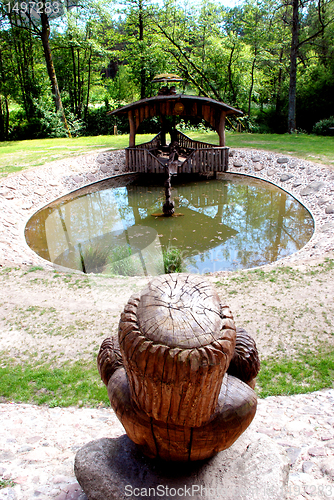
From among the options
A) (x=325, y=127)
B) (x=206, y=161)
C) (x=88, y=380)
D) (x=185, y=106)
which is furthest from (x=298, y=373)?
(x=325, y=127)

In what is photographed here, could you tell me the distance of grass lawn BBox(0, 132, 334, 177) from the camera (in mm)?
15806

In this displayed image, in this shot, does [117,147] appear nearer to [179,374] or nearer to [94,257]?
[94,257]

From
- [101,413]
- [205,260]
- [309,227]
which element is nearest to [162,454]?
[101,413]

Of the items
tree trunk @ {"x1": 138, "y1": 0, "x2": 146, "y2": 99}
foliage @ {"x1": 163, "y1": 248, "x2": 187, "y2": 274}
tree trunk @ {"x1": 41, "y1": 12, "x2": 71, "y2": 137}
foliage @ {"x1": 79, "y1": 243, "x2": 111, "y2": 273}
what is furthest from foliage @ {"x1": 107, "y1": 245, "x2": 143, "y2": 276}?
tree trunk @ {"x1": 138, "y1": 0, "x2": 146, "y2": 99}

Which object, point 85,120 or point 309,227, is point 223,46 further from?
point 309,227

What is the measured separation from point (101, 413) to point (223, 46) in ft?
102

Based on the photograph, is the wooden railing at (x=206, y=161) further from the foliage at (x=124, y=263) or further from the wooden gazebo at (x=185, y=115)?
the foliage at (x=124, y=263)

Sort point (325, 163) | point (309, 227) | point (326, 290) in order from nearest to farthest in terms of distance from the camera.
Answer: point (326, 290), point (309, 227), point (325, 163)

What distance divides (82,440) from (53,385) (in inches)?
57.5

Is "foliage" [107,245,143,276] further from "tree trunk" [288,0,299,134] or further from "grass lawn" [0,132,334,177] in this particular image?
"tree trunk" [288,0,299,134]

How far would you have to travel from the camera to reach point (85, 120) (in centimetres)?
2970

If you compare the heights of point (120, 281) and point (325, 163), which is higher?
point (325, 163)

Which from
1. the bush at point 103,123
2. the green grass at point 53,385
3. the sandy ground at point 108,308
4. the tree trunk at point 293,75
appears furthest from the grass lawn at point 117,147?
the green grass at point 53,385

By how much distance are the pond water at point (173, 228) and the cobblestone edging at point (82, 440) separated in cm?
478
